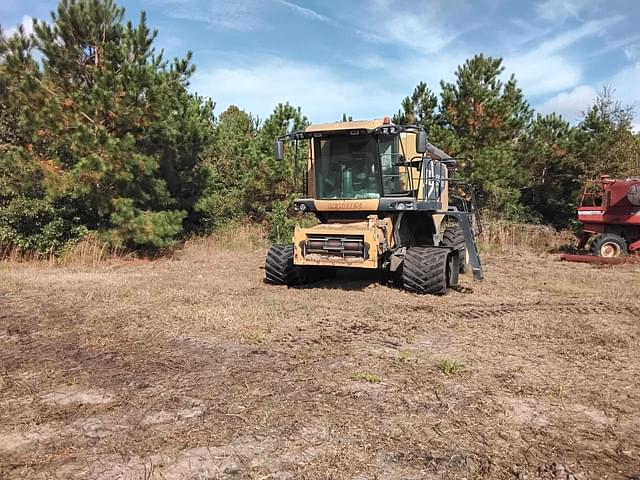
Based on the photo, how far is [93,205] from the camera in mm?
11781

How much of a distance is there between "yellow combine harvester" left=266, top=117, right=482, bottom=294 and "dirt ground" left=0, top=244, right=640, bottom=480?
599 millimetres

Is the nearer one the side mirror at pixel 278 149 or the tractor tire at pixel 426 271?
the tractor tire at pixel 426 271

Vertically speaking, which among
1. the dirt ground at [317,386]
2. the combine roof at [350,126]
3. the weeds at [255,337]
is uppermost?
the combine roof at [350,126]

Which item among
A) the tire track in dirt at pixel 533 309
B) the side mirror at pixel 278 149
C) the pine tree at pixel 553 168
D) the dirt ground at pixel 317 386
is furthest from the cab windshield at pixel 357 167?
the pine tree at pixel 553 168

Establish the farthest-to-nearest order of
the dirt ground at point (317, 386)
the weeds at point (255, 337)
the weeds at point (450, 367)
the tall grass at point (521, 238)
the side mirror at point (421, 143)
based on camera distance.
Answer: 1. the tall grass at point (521, 238)
2. the side mirror at point (421, 143)
3. the weeds at point (255, 337)
4. the weeds at point (450, 367)
5. the dirt ground at point (317, 386)

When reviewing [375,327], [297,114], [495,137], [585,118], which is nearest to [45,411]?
[375,327]

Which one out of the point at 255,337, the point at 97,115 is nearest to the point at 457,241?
the point at 255,337

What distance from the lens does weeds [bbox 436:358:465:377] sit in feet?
14.1

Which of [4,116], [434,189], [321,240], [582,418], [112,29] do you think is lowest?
[582,418]

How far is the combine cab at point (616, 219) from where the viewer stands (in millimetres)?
12555

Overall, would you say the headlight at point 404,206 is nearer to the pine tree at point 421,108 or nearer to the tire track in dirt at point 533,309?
the tire track in dirt at point 533,309

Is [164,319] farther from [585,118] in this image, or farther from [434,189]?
[585,118]

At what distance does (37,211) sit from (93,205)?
113 cm

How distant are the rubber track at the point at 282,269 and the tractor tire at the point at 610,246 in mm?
8260
